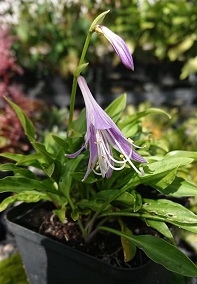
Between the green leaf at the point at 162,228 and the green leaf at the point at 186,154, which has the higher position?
the green leaf at the point at 186,154

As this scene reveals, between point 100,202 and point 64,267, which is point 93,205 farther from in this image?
point 64,267

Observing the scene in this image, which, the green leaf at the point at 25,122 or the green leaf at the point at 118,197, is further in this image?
the green leaf at the point at 25,122

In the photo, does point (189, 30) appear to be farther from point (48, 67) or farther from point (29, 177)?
point (29, 177)

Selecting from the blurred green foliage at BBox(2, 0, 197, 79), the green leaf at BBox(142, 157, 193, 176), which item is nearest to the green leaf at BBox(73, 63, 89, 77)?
the green leaf at BBox(142, 157, 193, 176)

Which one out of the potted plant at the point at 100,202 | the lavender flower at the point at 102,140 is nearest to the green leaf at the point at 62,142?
the potted plant at the point at 100,202

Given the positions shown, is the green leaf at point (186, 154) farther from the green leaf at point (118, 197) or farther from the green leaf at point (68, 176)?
the green leaf at point (68, 176)

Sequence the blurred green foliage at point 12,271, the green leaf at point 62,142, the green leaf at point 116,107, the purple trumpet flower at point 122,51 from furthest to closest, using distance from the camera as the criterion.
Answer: the blurred green foliage at point 12,271 < the green leaf at point 116,107 < the green leaf at point 62,142 < the purple trumpet flower at point 122,51

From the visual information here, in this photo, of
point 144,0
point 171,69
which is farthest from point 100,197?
point 171,69
